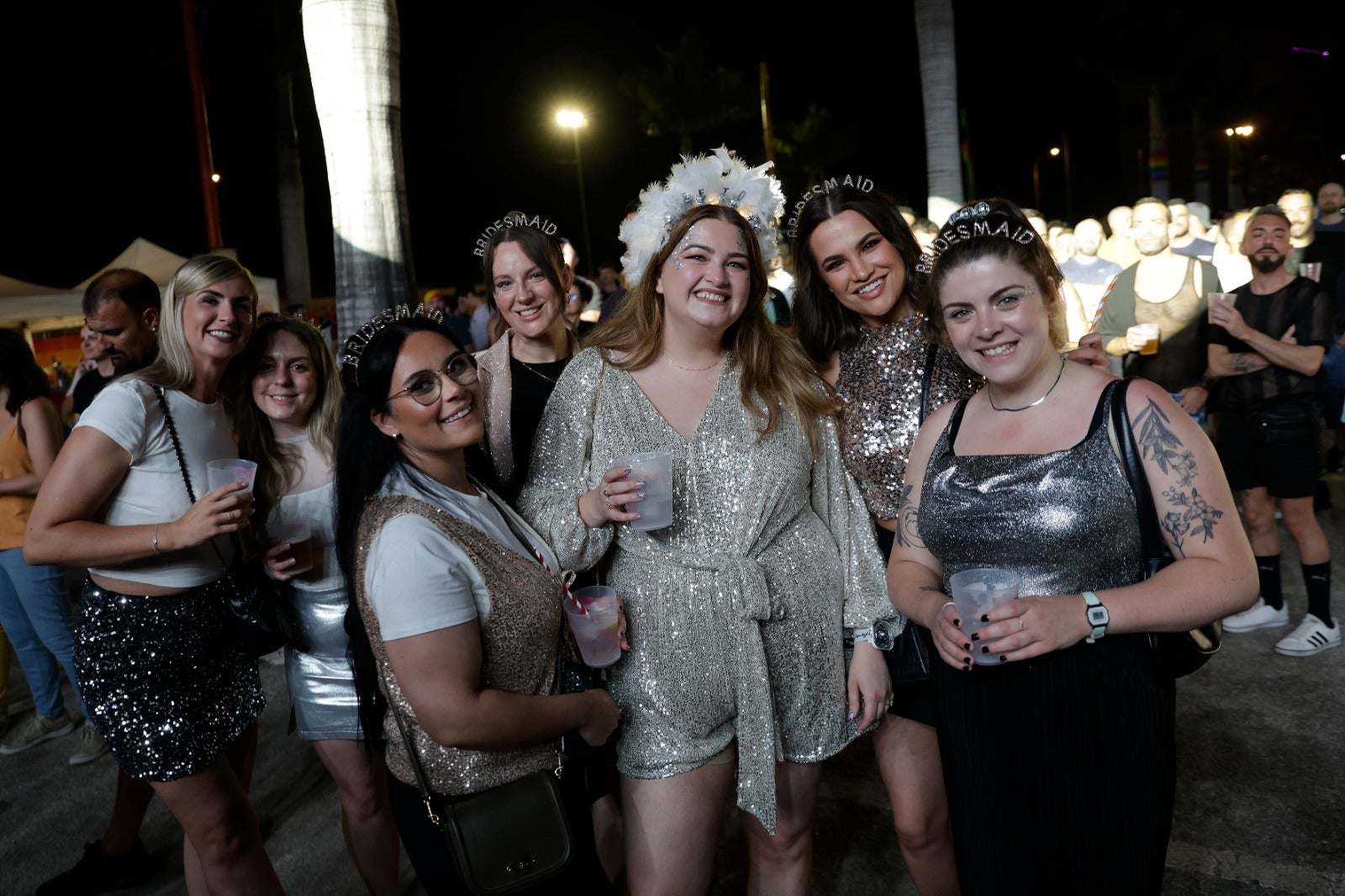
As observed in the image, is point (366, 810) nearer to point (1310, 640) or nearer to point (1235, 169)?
point (1310, 640)

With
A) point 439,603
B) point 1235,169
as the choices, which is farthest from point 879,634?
point 1235,169

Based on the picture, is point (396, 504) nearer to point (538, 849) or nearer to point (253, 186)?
point (538, 849)

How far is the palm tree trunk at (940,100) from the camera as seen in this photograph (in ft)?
28.1

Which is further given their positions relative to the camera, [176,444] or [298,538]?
[298,538]

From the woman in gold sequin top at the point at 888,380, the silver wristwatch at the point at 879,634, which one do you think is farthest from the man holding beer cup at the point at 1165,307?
the silver wristwatch at the point at 879,634

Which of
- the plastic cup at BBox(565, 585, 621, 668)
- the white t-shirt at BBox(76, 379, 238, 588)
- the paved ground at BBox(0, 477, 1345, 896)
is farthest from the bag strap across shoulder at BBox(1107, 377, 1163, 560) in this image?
the white t-shirt at BBox(76, 379, 238, 588)

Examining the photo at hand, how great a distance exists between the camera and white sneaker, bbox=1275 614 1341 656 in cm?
455

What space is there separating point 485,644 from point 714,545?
2.30 feet

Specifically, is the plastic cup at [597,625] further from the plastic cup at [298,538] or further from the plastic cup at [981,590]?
the plastic cup at [298,538]

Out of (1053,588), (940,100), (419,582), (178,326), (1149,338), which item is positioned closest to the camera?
(419,582)

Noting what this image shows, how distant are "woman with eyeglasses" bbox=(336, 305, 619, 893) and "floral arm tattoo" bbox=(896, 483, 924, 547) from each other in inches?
34.9

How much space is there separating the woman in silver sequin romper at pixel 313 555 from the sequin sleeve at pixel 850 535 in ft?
5.10

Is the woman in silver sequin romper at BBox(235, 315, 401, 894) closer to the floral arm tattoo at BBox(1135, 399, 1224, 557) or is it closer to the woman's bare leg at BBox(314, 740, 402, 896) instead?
the woman's bare leg at BBox(314, 740, 402, 896)

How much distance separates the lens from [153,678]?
256 centimetres
